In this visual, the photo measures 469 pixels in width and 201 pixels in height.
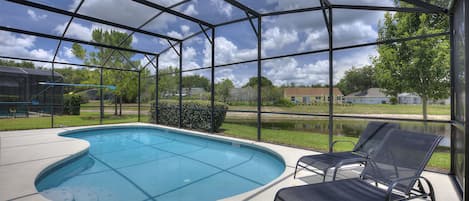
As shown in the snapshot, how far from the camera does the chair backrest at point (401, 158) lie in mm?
2236

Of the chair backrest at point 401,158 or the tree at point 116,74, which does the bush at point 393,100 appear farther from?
the tree at point 116,74

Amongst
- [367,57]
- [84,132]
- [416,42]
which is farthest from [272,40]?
[84,132]

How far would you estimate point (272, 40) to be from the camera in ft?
28.8

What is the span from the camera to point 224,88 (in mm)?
10352

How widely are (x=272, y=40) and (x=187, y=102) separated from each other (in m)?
4.40

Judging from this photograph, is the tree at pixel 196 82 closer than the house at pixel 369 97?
No

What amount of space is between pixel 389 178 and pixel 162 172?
3.82 m

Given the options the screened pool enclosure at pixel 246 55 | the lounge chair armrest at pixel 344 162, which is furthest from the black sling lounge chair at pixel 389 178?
the screened pool enclosure at pixel 246 55

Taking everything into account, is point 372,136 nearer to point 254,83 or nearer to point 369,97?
point 369,97

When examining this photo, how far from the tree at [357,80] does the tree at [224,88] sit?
467cm

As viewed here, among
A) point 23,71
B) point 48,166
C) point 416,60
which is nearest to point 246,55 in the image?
point 416,60

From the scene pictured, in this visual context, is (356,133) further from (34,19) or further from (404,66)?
(34,19)

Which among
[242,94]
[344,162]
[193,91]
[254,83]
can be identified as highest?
[254,83]

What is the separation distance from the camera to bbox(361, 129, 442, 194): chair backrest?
2.24 m
